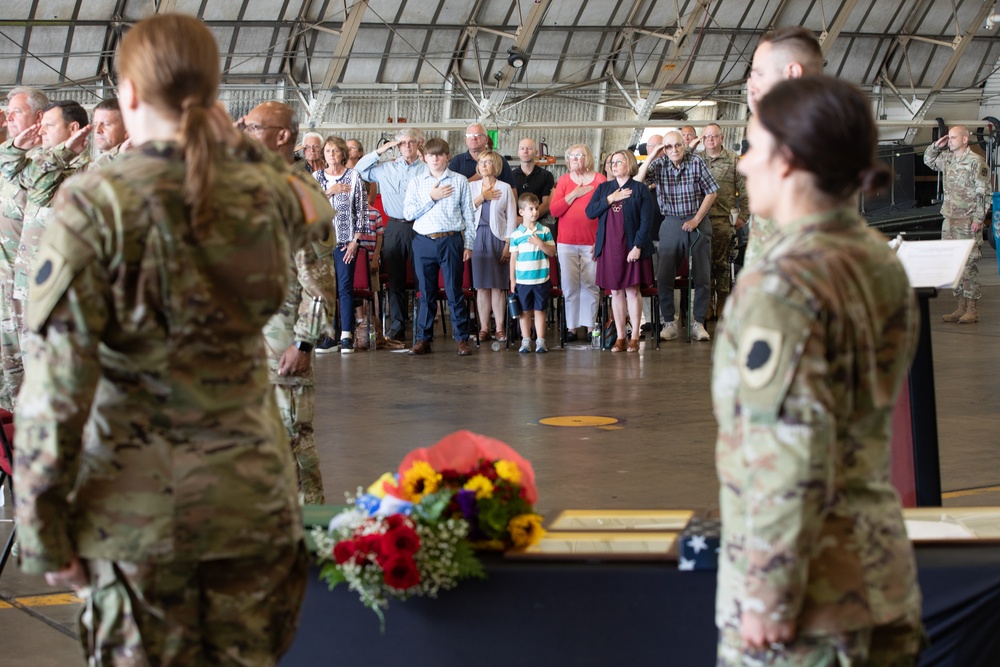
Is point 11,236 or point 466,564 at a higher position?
point 11,236

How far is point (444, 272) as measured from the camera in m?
10.7

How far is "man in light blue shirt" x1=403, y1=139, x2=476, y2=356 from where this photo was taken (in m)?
10.5

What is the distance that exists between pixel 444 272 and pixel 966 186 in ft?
19.8

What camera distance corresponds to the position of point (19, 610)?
13.5ft

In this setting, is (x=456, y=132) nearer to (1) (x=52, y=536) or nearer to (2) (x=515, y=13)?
A: (2) (x=515, y=13)

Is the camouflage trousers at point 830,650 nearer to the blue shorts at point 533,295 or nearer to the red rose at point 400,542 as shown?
the red rose at point 400,542


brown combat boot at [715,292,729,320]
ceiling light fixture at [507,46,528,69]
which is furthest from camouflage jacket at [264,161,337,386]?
ceiling light fixture at [507,46,528,69]

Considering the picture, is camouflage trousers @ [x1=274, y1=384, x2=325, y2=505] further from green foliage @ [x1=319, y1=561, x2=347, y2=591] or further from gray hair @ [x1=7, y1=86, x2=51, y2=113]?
gray hair @ [x1=7, y1=86, x2=51, y2=113]

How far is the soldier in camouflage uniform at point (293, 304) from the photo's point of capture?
12.7 feet

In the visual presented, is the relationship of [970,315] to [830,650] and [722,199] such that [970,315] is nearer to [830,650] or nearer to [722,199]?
[722,199]

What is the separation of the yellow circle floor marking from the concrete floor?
0.10 metres

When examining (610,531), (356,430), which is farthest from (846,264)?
(356,430)

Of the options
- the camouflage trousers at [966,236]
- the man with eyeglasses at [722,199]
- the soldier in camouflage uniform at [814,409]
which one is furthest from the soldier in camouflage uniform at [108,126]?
the camouflage trousers at [966,236]

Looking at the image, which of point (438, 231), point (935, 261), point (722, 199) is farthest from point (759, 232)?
point (722, 199)
